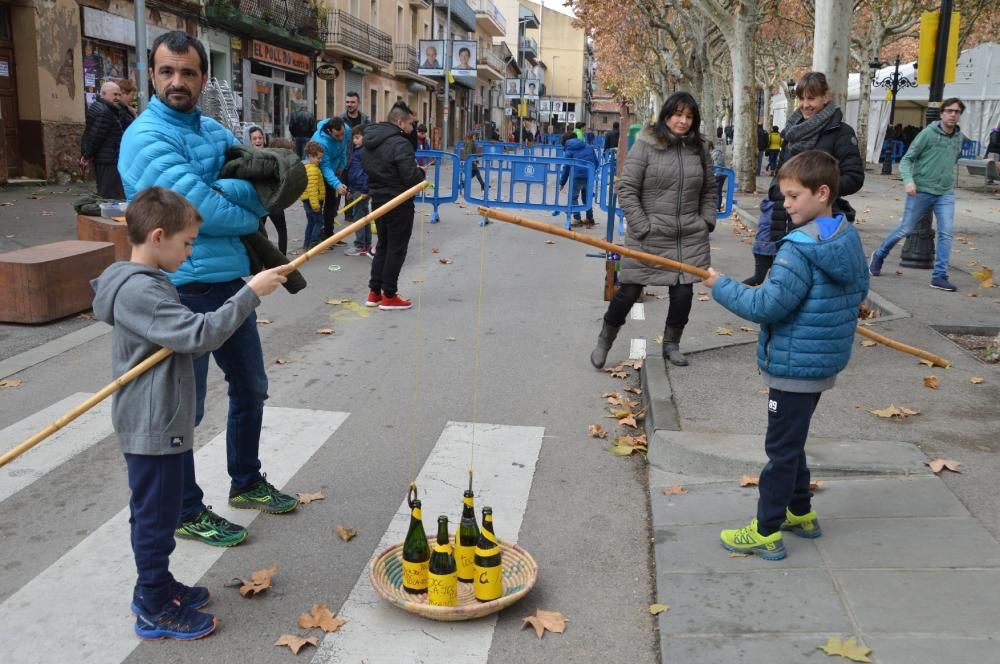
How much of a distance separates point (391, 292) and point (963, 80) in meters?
32.0

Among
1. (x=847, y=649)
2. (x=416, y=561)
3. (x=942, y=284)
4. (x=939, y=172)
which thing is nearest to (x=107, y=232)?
(x=416, y=561)

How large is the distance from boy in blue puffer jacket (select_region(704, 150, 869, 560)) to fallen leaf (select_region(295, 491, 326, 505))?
2.15m

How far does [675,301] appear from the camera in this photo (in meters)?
6.80

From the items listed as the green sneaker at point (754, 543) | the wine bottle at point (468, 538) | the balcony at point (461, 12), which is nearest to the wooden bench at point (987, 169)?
the green sneaker at point (754, 543)

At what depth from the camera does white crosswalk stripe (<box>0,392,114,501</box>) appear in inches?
192

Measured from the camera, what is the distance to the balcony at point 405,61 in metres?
48.8

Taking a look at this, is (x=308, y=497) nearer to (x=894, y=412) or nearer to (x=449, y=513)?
(x=449, y=513)

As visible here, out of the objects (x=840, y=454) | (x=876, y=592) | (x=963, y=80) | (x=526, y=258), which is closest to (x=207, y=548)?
(x=876, y=592)

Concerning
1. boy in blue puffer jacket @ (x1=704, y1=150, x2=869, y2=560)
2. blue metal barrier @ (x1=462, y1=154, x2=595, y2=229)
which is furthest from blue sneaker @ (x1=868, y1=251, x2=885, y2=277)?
boy in blue puffer jacket @ (x1=704, y1=150, x2=869, y2=560)

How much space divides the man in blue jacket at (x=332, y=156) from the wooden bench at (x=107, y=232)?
279cm

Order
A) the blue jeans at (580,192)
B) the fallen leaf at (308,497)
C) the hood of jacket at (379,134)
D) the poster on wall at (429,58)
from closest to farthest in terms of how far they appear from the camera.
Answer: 1. the fallen leaf at (308,497)
2. the hood of jacket at (379,134)
3. the blue jeans at (580,192)
4. the poster on wall at (429,58)

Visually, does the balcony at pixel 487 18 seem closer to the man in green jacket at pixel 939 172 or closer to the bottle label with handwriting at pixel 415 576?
the man in green jacket at pixel 939 172

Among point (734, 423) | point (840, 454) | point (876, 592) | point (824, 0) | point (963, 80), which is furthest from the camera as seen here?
point (963, 80)

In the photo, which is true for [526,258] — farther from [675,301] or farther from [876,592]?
[876,592]
